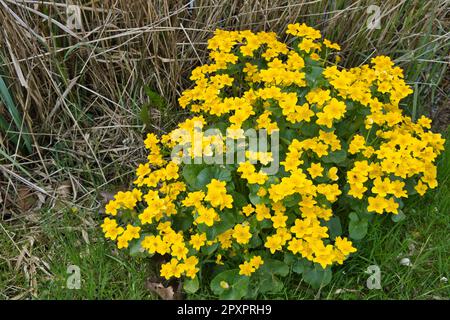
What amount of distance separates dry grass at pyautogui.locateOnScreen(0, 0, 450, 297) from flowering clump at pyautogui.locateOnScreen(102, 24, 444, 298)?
30 cm

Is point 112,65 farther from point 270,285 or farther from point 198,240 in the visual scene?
point 270,285

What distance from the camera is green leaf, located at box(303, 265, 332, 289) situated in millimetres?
1800

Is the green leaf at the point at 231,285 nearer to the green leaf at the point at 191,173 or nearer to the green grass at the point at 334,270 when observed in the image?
the green grass at the point at 334,270

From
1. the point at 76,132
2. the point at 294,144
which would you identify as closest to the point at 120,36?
the point at 76,132

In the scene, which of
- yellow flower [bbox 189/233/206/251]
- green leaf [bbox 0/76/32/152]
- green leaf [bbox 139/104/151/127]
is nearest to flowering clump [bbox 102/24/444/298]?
yellow flower [bbox 189/233/206/251]

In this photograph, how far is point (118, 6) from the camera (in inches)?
90.8

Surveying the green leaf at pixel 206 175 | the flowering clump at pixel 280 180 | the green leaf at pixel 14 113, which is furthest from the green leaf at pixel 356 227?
the green leaf at pixel 14 113

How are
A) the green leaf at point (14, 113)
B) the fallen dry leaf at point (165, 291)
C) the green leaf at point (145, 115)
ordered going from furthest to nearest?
the green leaf at point (145, 115) → the green leaf at point (14, 113) → the fallen dry leaf at point (165, 291)

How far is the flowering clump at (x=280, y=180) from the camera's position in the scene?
177cm

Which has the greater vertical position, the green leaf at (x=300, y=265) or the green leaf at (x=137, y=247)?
the green leaf at (x=137, y=247)

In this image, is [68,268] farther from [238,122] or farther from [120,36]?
[120,36]
